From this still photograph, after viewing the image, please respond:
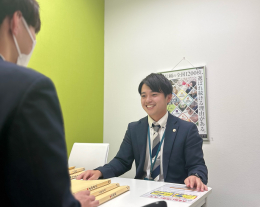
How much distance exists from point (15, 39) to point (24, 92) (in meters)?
0.32

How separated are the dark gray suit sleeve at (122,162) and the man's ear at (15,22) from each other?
1.32 m

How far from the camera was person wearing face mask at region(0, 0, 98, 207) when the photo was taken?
18.4 inches

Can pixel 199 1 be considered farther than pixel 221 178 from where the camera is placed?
Yes

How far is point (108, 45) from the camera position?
3660mm

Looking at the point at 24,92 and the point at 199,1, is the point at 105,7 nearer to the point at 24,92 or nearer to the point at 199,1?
the point at 199,1

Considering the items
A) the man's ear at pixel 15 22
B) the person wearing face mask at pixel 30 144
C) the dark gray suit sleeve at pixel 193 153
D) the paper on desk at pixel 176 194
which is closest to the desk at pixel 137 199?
the paper on desk at pixel 176 194

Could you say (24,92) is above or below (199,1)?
below

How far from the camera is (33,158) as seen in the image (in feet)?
1.56

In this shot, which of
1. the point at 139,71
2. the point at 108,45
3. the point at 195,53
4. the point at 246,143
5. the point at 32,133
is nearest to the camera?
the point at 32,133

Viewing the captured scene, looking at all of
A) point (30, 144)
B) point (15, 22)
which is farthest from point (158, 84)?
point (30, 144)

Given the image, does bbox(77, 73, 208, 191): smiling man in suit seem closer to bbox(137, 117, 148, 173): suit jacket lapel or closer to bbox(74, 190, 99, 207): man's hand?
bbox(137, 117, 148, 173): suit jacket lapel

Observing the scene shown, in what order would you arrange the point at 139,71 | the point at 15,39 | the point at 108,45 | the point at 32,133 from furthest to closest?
the point at 108,45 → the point at 139,71 → the point at 15,39 → the point at 32,133

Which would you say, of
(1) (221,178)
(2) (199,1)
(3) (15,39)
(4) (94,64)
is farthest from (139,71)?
(3) (15,39)

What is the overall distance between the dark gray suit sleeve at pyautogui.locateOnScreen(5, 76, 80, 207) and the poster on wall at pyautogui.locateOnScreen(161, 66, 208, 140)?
8.15 feet
